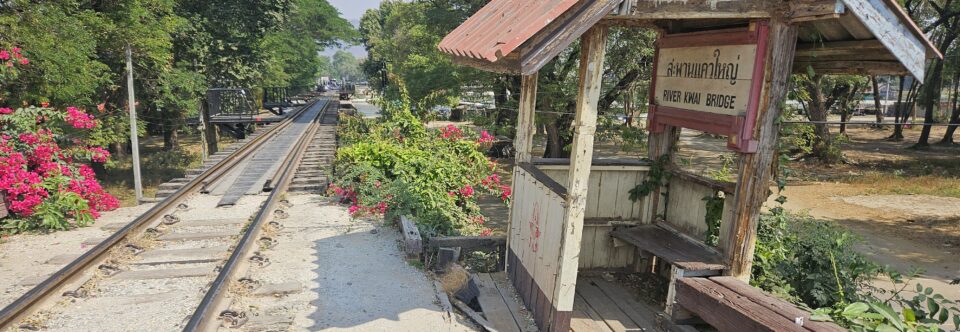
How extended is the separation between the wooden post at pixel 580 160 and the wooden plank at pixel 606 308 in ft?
3.11

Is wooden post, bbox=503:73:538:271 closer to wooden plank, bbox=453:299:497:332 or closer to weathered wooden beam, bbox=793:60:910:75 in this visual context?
wooden plank, bbox=453:299:497:332

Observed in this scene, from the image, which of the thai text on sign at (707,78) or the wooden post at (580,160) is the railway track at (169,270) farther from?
the thai text on sign at (707,78)

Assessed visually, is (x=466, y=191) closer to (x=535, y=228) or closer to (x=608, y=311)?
(x=535, y=228)

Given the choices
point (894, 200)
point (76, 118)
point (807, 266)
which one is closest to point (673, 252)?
point (807, 266)

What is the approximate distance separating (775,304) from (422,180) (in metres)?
5.67

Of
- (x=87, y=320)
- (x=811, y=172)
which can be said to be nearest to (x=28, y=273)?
(x=87, y=320)

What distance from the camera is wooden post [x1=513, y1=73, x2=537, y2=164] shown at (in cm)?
531

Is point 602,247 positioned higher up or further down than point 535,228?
further down

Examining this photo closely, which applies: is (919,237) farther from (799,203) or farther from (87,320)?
(87,320)

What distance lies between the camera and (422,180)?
8.49m

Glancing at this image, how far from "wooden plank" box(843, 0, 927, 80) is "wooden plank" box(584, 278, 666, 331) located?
8.31ft

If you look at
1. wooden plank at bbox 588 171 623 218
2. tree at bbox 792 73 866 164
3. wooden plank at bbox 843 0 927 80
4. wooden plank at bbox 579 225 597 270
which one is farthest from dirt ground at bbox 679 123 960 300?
wooden plank at bbox 843 0 927 80

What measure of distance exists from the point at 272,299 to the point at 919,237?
14.0m

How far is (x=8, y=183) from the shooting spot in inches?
306
